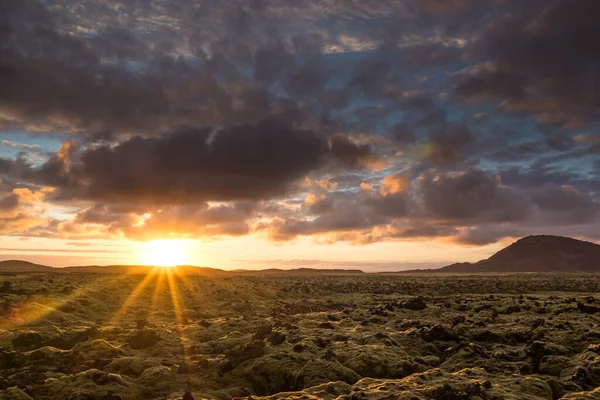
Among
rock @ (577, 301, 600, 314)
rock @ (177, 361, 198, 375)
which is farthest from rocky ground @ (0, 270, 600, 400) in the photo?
rock @ (577, 301, 600, 314)

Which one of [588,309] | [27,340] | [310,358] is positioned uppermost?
[588,309]

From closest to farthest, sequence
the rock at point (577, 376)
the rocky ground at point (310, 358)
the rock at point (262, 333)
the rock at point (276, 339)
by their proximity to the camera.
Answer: the rocky ground at point (310, 358) → the rock at point (577, 376) → the rock at point (276, 339) → the rock at point (262, 333)

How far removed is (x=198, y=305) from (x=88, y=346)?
26.6 m

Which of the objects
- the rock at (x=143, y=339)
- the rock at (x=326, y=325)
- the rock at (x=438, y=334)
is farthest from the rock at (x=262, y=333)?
the rock at (x=438, y=334)

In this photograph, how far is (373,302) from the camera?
167ft

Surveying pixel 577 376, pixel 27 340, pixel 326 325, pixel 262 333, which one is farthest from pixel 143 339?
pixel 577 376

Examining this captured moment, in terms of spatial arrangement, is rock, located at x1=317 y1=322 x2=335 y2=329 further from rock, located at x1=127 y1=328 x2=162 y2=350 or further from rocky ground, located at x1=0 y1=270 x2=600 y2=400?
rock, located at x1=127 y1=328 x2=162 y2=350

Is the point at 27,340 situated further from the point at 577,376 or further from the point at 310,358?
the point at 577,376

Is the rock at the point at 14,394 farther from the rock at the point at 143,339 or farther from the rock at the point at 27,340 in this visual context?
the rock at the point at 27,340

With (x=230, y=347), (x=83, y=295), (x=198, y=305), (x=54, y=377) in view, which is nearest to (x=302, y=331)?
(x=230, y=347)

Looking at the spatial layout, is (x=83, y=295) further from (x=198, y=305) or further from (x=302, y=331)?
(x=302, y=331)

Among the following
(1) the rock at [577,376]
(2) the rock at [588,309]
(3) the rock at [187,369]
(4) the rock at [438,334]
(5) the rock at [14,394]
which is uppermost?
(2) the rock at [588,309]

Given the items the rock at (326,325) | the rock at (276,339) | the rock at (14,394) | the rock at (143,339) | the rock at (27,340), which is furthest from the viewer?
the rock at (326,325)

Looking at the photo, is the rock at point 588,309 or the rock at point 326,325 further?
the rock at point 588,309
